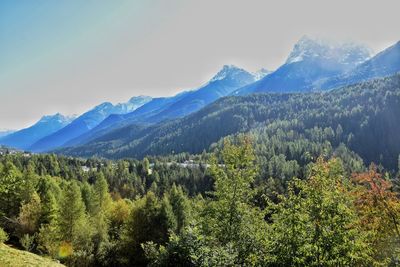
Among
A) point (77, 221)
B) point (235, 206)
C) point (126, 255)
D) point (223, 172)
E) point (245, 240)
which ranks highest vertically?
point (223, 172)

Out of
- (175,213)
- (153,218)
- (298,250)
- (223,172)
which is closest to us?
(298,250)

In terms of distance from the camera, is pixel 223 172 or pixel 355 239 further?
pixel 223 172

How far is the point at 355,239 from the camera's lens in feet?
68.7

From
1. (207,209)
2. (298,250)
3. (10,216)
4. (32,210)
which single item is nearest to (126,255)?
(32,210)

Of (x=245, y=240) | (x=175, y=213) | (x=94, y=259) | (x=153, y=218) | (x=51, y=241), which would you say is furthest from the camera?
(x=175, y=213)

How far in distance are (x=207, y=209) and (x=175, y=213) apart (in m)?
56.7

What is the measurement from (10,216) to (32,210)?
1244cm

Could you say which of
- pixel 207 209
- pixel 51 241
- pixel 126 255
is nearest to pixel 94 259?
pixel 126 255

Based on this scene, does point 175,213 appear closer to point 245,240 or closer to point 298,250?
point 245,240

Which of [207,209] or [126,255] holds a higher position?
[207,209]

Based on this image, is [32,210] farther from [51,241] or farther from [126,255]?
[126,255]

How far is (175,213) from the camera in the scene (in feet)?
277

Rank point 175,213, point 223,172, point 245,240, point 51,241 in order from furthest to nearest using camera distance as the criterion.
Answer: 1. point 175,213
2. point 51,241
3. point 223,172
4. point 245,240

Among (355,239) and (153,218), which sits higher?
(355,239)
